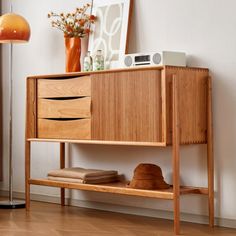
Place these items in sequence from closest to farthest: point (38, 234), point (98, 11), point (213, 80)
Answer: point (38, 234) < point (213, 80) < point (98, 11)

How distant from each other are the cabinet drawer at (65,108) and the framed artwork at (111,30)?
358mm

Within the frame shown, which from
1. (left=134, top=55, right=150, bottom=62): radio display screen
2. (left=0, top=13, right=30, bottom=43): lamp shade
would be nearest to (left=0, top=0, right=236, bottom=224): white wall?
(left=134, top=55, right=150, bottom=62): radio display screen

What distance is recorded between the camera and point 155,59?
3928 mm

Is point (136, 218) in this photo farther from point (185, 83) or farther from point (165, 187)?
point (185, 83)

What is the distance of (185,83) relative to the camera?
12.6 feet

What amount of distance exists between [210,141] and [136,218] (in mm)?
776

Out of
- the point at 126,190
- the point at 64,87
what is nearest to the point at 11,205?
the point at 64,87

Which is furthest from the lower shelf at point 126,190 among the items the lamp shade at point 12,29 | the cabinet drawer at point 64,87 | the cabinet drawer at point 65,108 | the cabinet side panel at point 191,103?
the lamp shade at point 12,29

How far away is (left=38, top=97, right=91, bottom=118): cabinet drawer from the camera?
427 centimetres

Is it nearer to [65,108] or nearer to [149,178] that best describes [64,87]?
[65,108]

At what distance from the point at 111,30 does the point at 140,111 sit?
0.86m

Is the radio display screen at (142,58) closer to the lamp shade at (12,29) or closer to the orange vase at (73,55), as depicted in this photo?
the orange vase at (73,55)

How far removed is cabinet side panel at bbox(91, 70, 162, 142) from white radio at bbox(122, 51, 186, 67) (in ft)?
0.36

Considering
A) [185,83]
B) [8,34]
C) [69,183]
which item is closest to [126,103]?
[185,83]
